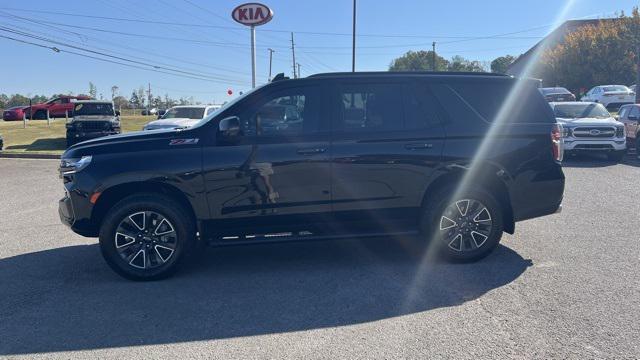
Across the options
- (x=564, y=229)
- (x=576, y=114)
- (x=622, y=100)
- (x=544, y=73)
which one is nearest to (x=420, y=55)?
(x=544, y=73)

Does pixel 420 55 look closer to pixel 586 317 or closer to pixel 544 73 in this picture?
pixel 544 73

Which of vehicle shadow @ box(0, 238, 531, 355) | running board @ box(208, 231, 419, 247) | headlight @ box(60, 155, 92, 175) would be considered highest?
headlight @ box(60, 155, 92, 175)

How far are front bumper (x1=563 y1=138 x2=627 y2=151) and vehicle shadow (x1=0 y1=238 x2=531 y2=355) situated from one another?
9.32 metres

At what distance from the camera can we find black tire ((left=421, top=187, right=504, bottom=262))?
5059 millimetres

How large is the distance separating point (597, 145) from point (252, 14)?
40.9 ft

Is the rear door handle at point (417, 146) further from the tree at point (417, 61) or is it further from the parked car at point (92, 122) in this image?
the tree at point (417, 61)

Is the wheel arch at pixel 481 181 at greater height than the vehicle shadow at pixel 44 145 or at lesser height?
greater

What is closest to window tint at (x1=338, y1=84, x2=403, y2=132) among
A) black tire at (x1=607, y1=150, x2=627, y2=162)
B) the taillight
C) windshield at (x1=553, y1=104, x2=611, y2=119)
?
the taillight

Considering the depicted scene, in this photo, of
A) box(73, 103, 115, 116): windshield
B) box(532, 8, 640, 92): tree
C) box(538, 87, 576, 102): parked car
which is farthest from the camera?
box(532, 8, 640, 92): tree

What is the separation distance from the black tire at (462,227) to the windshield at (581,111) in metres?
11.0

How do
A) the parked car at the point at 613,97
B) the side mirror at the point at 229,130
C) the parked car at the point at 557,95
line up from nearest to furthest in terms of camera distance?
1. the side mirror at the point at 229,130
2. the parked car at the point at 557,95
3. the parked car at the point at 613,97

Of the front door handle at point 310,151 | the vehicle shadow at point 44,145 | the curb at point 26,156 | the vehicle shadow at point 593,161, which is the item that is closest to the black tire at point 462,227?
the front door handle at point 310,151

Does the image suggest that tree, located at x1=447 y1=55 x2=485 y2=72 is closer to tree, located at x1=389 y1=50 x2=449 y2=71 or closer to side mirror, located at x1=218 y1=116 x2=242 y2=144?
tree, located at x1=389 y1=50 x2=449 y2=71

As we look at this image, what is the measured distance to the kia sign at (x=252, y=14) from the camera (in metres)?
18.0
